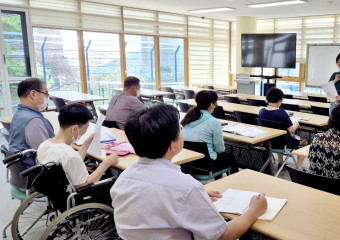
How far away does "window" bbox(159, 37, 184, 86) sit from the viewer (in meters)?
9.66

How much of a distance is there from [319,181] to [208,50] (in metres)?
9.41

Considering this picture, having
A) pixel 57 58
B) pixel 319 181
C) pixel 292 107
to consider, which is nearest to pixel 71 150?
pixel 319 181

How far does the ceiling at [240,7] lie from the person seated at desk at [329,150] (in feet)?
19.7

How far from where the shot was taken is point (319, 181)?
1811mm

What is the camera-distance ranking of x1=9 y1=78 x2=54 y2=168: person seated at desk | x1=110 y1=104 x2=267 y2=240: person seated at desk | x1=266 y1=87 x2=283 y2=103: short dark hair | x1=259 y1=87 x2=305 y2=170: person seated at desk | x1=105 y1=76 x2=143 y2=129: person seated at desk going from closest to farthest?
1. x1=110 y1=104 x2=267 y2=240: person seated at desk
2. x1=9 y1=78 x2=54 y2=168: person seated at desk
3. x1=259 y1=87 x2=305 y2=170: person seated at desk
4. x1=266 y1=87 x2=283 y2=103: short dark hair
5. x1=105 y1=76 x2=143 y2=129: person seated at desk


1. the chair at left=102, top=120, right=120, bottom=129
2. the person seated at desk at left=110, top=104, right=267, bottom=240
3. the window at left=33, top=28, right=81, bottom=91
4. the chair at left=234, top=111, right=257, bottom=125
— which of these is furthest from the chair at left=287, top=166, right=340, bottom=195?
the window at left=33, top=28, right=81, bottom=91

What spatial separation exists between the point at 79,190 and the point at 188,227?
1.07 m

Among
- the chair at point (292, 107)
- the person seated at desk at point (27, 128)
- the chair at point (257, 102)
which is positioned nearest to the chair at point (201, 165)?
the person seated at desk at point (27, 128)

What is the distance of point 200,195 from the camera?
110 centimetres

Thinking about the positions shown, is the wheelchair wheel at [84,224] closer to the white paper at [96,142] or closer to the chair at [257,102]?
the white paper at [96,142]

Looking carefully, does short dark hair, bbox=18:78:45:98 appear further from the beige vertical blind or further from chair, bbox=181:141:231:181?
the beige vertical blind

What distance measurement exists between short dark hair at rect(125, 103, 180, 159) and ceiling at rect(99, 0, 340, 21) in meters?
6.78

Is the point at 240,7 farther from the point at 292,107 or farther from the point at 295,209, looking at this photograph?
the point at 295,209

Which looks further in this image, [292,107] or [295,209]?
[292,107]
